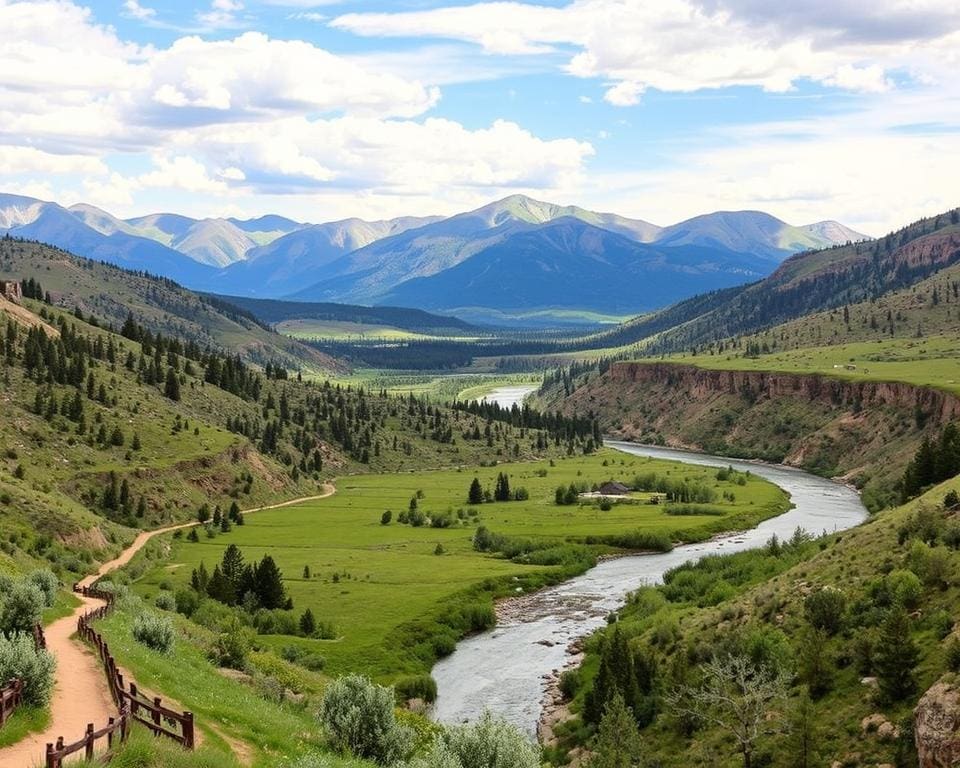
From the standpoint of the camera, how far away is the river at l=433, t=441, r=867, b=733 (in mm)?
67312

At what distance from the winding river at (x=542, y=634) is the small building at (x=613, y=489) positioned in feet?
89.4

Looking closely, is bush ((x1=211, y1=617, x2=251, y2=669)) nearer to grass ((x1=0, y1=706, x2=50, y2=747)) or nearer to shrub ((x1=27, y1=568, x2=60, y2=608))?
shrub ((x1=27, y1=568, x2=60, y2=608))

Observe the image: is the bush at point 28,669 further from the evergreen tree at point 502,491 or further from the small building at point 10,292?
the small building at point 10,292

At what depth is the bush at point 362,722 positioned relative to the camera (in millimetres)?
32500

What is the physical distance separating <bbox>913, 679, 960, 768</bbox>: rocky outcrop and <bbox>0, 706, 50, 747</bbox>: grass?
34.5m

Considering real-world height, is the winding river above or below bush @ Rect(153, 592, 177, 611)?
below

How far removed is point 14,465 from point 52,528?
26300mm

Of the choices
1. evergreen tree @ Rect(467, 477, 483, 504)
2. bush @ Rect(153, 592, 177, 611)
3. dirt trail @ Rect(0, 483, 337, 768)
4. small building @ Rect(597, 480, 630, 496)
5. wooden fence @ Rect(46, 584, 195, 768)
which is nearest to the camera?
wooden fence @ Rect(46, 584, 195, 768)

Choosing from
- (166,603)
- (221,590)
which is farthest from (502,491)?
(166,603)

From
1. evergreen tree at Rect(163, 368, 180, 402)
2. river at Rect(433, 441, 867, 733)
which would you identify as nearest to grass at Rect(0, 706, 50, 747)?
river at Rect(433, 441, 867, 733)

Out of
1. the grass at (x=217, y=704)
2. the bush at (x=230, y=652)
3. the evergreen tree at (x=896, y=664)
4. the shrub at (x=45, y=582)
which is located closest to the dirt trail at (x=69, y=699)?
the grass at (x=217, y=704)

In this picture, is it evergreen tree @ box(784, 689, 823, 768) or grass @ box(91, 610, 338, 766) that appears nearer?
grass @ box(91, 610, 338, 766)

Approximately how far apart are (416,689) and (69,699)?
41.1 meters

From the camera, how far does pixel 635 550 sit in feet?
403
